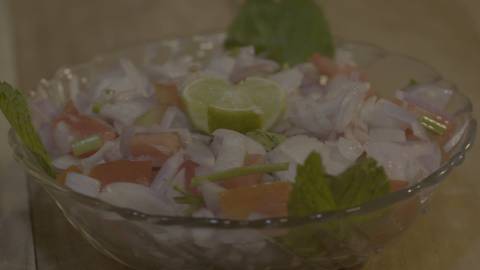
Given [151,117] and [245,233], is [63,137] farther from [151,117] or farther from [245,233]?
[245,233]

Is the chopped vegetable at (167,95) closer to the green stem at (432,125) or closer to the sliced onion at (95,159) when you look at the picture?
the sliced onion at (95,159)

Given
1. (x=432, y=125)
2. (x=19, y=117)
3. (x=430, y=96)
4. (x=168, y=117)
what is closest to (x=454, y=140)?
(x=432, y=125)

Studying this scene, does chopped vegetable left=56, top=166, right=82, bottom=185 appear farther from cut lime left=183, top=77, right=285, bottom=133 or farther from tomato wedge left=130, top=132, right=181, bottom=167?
cut lime left=183, top=77, right=285, bottom=133

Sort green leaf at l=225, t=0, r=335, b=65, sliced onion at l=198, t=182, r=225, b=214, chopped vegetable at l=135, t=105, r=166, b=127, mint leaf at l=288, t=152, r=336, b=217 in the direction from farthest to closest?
green leaf at l=225, t=0, r=335, b=65, chopped vegetable at l=135, t=105, r=166, b=127, sliced onion at l=198, t=182, r=225, b=214, mint leaf at l=288, t=152, r=336, b=217

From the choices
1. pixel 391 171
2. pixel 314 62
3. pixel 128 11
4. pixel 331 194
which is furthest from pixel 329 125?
pixel 128 11

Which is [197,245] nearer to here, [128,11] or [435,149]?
[435,149]

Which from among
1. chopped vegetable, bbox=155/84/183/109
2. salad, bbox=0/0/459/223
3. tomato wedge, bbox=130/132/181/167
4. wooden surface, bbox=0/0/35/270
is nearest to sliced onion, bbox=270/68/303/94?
salad, bbox=0/0/459/223
